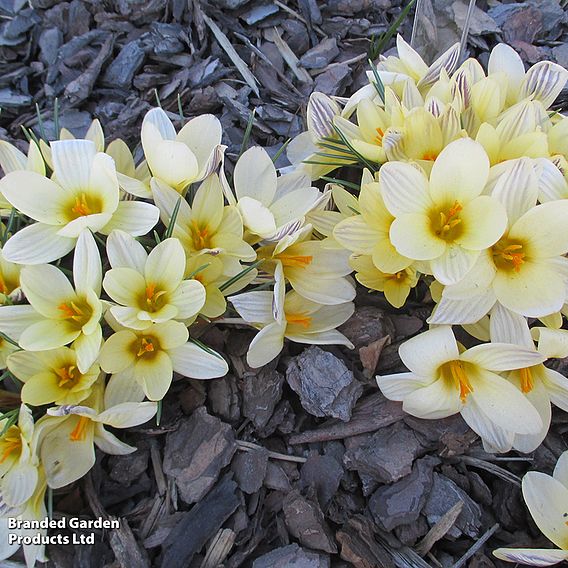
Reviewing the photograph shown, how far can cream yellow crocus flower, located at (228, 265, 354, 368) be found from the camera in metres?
1.09

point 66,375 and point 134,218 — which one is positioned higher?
point 134,218

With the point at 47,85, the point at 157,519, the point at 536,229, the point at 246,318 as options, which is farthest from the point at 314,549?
the point at 47,85

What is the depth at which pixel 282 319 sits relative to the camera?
110 cm

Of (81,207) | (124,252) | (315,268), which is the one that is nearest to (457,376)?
(315,268)

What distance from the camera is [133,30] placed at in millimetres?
1707

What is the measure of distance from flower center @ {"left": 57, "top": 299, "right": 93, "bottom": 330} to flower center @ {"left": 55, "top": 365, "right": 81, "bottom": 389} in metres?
0.08

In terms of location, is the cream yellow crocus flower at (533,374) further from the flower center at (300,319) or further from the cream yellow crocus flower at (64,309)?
the cream yellow crocus flower at (64,309)

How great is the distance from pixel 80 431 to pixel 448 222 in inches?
28.4

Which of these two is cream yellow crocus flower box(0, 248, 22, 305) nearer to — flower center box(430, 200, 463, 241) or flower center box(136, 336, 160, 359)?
flower center box(136, 336, 160, 359)

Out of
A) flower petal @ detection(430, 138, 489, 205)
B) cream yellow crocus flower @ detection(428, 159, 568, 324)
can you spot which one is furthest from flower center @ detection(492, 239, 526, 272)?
flower petal @ detection(430, 138, 489, 205)

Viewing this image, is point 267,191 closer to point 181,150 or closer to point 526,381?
point 181,150

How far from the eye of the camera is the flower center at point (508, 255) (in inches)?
40.3

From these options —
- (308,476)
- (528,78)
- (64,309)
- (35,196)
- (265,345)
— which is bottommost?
(308,476)

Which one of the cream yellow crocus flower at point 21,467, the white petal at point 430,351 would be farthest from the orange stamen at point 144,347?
the white petal at point 430,351
